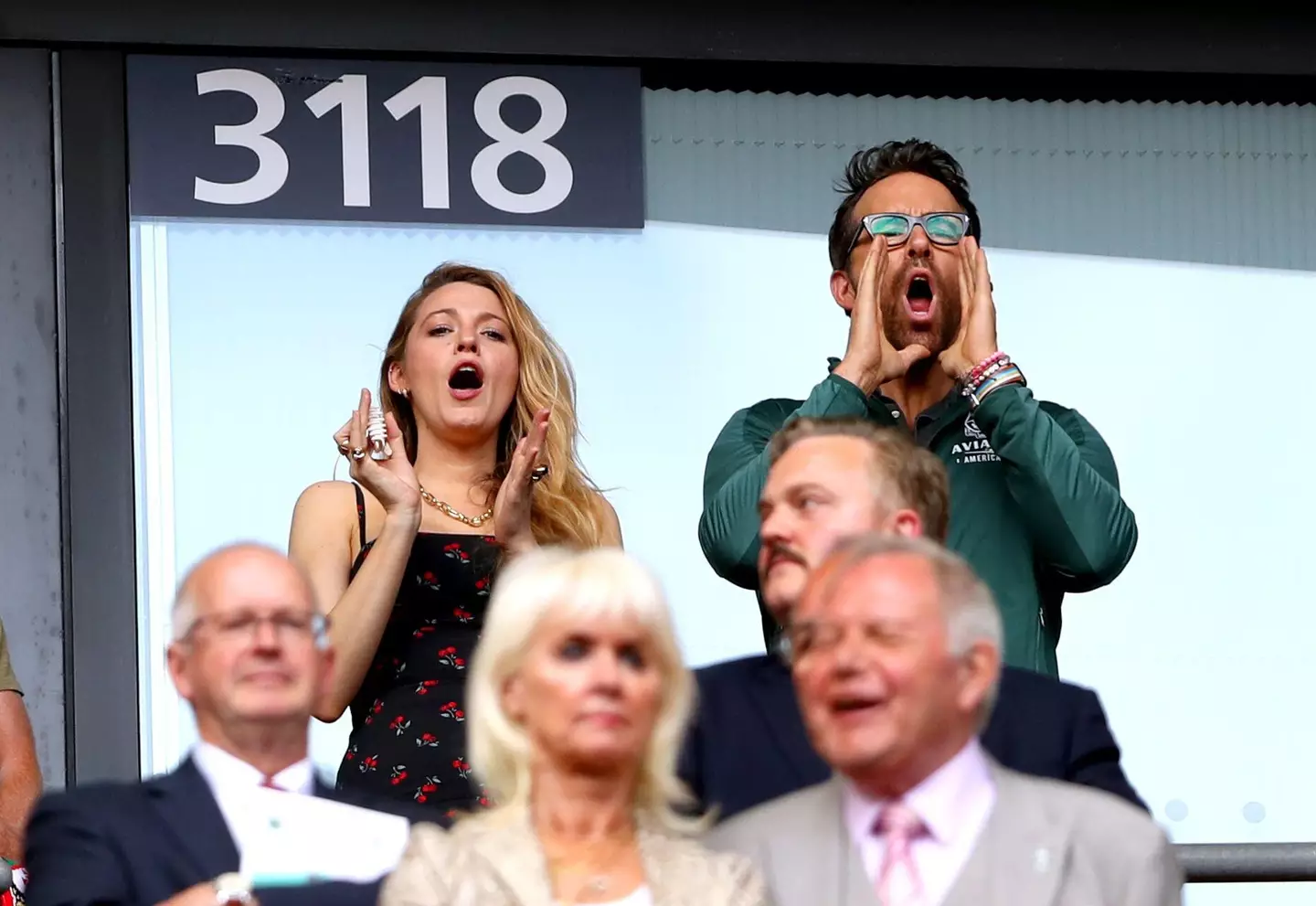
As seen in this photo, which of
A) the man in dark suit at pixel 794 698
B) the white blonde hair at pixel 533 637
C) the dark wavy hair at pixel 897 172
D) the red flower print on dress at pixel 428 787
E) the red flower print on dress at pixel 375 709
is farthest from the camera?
the dark wavy hair at pixel 897 172

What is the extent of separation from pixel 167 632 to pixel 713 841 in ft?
8.13

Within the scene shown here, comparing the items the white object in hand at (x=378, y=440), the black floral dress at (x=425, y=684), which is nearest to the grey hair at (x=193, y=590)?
the black floral dress at (x=425, y=684)

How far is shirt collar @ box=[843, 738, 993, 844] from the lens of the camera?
3002mm

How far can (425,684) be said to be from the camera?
4238 millimetres

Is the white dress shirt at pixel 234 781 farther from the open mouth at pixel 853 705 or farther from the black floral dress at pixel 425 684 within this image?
the black floral dress at pixel 425 684

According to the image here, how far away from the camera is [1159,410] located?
5805 mm

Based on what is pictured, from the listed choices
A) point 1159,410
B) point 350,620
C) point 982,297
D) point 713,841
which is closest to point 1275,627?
point 1159,410

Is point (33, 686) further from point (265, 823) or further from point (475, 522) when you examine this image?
point (265, 823)

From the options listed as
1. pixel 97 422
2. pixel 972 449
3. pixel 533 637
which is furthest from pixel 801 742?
pixel 97 422

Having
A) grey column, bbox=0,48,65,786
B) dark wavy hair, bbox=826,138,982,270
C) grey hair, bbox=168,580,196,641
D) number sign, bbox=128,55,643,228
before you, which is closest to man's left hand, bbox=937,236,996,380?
dark wavy hair, bbox=826,138,982,270

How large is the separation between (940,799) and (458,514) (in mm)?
1654

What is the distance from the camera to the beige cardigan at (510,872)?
116 inches

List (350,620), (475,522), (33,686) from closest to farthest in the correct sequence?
(350,620), (475,522), (33,686)

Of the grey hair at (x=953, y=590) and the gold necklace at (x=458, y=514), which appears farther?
the gold necklace at (x=458, y=514)
